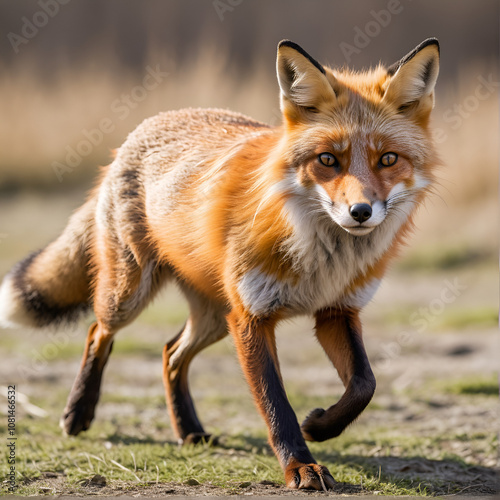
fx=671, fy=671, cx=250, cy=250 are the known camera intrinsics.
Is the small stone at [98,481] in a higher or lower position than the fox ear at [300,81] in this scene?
lower

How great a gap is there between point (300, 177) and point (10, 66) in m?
9.34

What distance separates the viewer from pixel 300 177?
3.04m

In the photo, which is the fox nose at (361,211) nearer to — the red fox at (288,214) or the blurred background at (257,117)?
the red fox at (288,214)

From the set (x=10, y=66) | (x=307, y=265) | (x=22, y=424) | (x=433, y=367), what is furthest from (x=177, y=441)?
(x=10, y=66)

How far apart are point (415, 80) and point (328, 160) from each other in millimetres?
615

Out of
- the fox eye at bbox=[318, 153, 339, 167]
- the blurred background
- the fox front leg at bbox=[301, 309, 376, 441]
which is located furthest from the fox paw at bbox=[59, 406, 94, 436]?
the fox eye at bbox=[318, 153, 339, 167]

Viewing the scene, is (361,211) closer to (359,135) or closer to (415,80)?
(359,135)

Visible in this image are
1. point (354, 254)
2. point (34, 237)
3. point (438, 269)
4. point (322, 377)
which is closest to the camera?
point (354, 254)

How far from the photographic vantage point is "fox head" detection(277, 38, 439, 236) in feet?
9.46

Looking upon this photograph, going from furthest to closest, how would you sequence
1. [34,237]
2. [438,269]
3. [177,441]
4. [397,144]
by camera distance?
[34,237] < [438,269] < [177,441] < [397,144]

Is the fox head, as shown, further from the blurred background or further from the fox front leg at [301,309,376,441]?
the blurred background


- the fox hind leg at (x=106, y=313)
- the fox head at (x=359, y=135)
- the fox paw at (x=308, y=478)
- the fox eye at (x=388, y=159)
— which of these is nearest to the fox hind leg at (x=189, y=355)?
the fox hind leg at (x=106, y=313)

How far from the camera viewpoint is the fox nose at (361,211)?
273 cm

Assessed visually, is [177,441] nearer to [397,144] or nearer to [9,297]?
[9,297]
